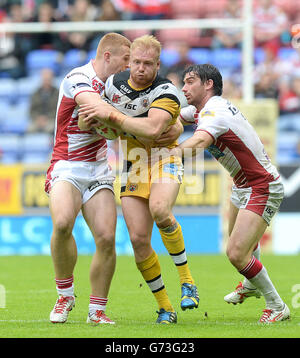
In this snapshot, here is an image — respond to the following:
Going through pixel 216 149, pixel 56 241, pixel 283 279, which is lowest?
pixel 283 279

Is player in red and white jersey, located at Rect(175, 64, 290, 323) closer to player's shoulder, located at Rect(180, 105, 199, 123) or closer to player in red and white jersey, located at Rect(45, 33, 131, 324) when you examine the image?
player's shoulder, located at Rect(180, 105, 199, 123)

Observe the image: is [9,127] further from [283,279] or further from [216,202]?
[283,279]

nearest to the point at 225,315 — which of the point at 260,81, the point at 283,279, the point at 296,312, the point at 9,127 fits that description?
the point at 296,312

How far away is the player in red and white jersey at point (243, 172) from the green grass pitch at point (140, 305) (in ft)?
1.54

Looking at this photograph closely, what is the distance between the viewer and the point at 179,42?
56.8ft

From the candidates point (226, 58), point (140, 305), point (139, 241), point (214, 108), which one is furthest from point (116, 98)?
point (226, 58)

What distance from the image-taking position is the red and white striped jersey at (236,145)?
7.11m

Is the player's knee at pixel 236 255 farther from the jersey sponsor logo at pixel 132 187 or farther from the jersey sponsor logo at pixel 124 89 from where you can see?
the jersey sponsor logo at pixel 124 89

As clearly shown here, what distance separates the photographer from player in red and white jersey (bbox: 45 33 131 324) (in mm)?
7039

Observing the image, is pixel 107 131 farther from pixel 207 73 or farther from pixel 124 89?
pixel 207 73

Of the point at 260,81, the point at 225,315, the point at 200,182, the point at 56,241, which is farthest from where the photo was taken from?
the point at 260,81

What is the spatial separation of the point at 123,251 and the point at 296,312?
301 inches

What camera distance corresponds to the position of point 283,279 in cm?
1084

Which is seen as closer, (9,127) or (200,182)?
(200,182)
